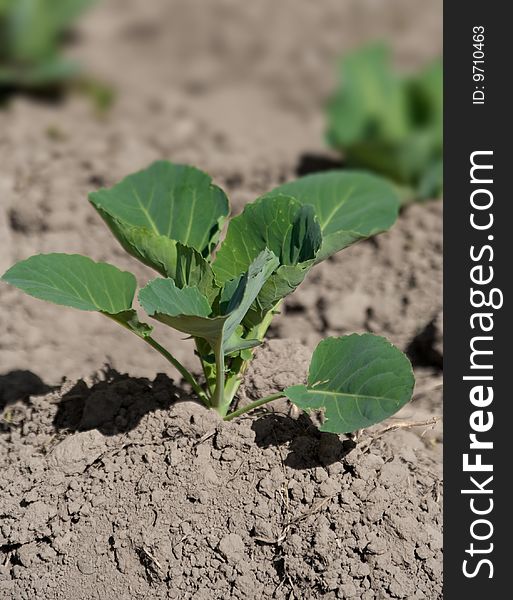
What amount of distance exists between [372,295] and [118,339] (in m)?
0.84

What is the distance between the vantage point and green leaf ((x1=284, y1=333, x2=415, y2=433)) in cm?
186

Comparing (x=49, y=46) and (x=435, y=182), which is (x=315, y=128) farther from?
(x=49, y=46)

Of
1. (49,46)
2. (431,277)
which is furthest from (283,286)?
(49,46)

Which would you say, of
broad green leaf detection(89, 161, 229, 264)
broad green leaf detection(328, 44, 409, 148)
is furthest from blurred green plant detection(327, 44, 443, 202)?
broad green leaf detection(89, 161, 229, 264)

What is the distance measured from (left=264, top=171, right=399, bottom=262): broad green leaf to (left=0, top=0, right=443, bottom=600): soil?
1.09ft

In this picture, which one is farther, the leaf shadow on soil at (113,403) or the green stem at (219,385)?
the leaf shadow on soil at (113,403)

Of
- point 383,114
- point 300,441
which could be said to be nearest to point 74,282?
point 300,441

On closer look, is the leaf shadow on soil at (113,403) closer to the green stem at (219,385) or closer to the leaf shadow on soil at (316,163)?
the green stem at (219,385)

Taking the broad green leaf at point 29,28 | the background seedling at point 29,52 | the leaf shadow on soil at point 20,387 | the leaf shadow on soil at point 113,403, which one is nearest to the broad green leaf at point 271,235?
the leaf shadow on soil at point 113,403

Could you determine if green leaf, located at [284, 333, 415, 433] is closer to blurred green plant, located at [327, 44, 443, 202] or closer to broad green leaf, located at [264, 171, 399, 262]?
broad green leaf, located at [264, 171, 399, 262]

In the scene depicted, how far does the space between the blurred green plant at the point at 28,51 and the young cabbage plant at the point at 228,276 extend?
6.38 feet

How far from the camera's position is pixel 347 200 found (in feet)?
7.57

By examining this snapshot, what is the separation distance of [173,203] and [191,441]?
597mm

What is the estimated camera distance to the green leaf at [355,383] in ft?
6.10
